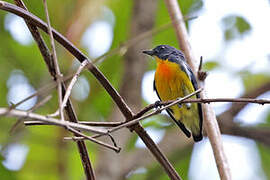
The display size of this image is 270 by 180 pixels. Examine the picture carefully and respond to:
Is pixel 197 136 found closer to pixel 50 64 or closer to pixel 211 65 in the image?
pixel 211 65

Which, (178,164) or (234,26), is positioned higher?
(234,26)

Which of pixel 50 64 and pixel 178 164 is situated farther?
pixel 178 164

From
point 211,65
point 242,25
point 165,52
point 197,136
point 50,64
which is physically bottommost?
point 197,136

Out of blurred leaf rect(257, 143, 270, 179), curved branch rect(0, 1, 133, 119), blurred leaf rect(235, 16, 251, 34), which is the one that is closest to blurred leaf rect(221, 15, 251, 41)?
blurred leaf rect(235, 16, 251, 34)

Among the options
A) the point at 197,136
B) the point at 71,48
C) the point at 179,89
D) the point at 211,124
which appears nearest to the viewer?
the point at 71,48

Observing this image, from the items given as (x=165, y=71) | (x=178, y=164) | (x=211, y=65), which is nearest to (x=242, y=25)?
(x=211, y=65)

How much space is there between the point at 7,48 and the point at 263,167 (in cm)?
213

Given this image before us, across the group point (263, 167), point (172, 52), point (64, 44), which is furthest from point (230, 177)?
point (263, 167)

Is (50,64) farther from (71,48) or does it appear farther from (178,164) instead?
(178,164)

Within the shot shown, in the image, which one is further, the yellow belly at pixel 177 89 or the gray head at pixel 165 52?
the gray head at pixel 165 52

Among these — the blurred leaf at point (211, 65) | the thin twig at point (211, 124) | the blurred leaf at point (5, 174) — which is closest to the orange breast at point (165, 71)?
the blurred leaf at point (211, 65)

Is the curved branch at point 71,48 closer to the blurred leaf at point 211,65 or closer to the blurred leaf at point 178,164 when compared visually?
the blurred leaf at point 178,164

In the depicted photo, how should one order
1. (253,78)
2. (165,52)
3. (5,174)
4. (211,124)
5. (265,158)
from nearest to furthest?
(211,124) → (5,174) → (165,52) → (265,158) → (253,78)

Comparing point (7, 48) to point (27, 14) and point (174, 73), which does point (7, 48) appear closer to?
point (174, 73)
